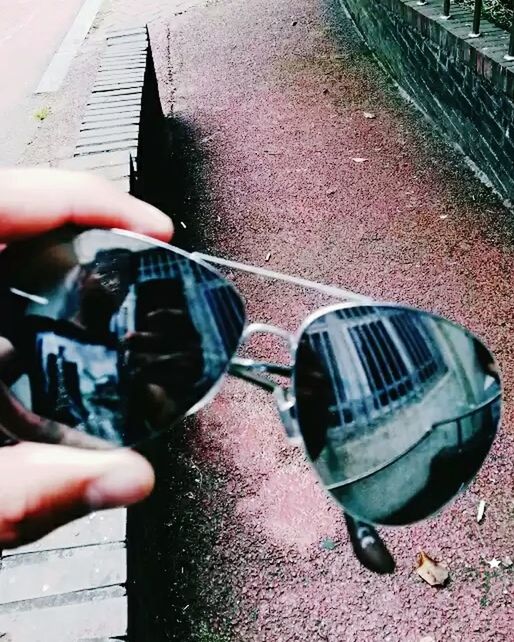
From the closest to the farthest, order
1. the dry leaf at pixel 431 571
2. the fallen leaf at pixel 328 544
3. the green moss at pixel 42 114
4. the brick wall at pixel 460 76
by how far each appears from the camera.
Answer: the dry leaf at pixel 431 571 < the fallen leaf at pixel 328 544 < the brick wall at pixel 460 76 < the green moss at pixel 42 114

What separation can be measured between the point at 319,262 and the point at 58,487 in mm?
2302

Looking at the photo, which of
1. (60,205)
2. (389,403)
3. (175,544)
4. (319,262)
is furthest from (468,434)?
Result: (319,262)

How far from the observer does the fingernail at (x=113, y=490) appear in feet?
3.56

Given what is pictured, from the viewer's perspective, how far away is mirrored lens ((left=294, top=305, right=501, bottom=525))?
1.19 meters

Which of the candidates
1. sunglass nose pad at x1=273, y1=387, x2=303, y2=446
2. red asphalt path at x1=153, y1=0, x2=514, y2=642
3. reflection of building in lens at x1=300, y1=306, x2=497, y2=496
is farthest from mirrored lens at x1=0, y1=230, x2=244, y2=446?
red asphalt path at x1=153, y1=0, x2=514, y2=642

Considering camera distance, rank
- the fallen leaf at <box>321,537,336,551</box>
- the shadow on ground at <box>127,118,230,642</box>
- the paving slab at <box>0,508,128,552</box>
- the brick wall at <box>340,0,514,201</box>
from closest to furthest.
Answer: the paving slab at <box>0,508,128,552</box>, the shadow on ground at <box>127,118,230,642</box>, the fallen leaf at <box>321,537,336,551</box>, the brick wall at <box>340,0,514,201</box>

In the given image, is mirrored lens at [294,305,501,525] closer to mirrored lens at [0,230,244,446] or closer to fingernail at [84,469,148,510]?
mirrored lens at [0,230,244,446]

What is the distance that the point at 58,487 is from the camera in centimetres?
107

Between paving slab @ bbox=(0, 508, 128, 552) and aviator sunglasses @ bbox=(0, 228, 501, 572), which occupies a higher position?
aviator sunglasses @ bbox=(0, 228, 501, 572)

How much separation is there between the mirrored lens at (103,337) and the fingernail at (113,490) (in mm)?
122

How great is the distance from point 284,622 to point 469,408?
3.58 feet

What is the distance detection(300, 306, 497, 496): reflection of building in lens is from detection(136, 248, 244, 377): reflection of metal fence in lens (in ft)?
0.53

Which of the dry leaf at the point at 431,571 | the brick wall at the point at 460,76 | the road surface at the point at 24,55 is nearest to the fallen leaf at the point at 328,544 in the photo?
the dry leaf at the point at 431,571

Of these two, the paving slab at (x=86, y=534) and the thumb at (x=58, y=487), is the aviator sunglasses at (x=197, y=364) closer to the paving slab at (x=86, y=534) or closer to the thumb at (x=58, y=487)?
the thumb at (x=58, y=487)
